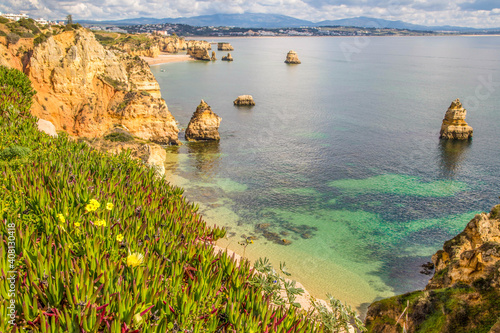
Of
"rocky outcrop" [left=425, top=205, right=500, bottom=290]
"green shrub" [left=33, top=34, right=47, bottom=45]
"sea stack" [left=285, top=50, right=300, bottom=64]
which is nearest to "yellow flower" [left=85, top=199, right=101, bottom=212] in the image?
"rocky outcrop" [left=425, top=205, right=500, bottom=290]

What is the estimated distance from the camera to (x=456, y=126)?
1994 inches

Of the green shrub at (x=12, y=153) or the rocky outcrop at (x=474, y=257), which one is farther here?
the green shrub at (x=12, y=153)

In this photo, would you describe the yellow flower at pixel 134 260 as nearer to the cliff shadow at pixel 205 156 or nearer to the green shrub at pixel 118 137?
the cliff shadow at pixel 205 156

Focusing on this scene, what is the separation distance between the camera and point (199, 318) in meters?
6.71

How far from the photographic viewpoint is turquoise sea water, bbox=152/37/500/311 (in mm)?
23641

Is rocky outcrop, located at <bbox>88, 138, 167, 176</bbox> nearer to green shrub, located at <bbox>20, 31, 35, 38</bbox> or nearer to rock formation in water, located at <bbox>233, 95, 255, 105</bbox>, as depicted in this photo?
green shrub, located at <bbox>20, 31, 35, 38</bbox>

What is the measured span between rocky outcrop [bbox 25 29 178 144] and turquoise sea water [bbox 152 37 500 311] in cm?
480

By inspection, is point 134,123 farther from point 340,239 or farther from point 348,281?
point 348,281

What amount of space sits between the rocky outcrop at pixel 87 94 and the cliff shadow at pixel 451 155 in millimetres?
30257

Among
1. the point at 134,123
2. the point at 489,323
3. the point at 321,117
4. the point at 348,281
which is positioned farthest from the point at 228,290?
the point at 321,117

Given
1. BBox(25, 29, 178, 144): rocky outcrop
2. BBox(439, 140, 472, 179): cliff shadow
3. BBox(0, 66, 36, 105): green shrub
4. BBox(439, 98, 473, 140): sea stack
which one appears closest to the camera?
BBox(0, 66, 36, 105): green shrub

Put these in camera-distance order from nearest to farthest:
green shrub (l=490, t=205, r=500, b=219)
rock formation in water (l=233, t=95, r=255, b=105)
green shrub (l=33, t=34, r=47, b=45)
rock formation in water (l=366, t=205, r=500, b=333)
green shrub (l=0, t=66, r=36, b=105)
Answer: rock formation in water (l=366, t=205, r=500, b=333)
green shrub (l=490, t=205, r=500, b=219)
green shrub (l=0, t=66, r=36, b=105)
green shrub (l=33, t=34, r=47, b=45)
rock formation in water (l=233, t=95, r=255, b=105)

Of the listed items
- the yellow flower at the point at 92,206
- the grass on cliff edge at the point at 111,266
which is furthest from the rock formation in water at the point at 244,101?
the yellow flower at the point at 92,206

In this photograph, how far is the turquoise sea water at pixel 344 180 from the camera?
2364 cm
